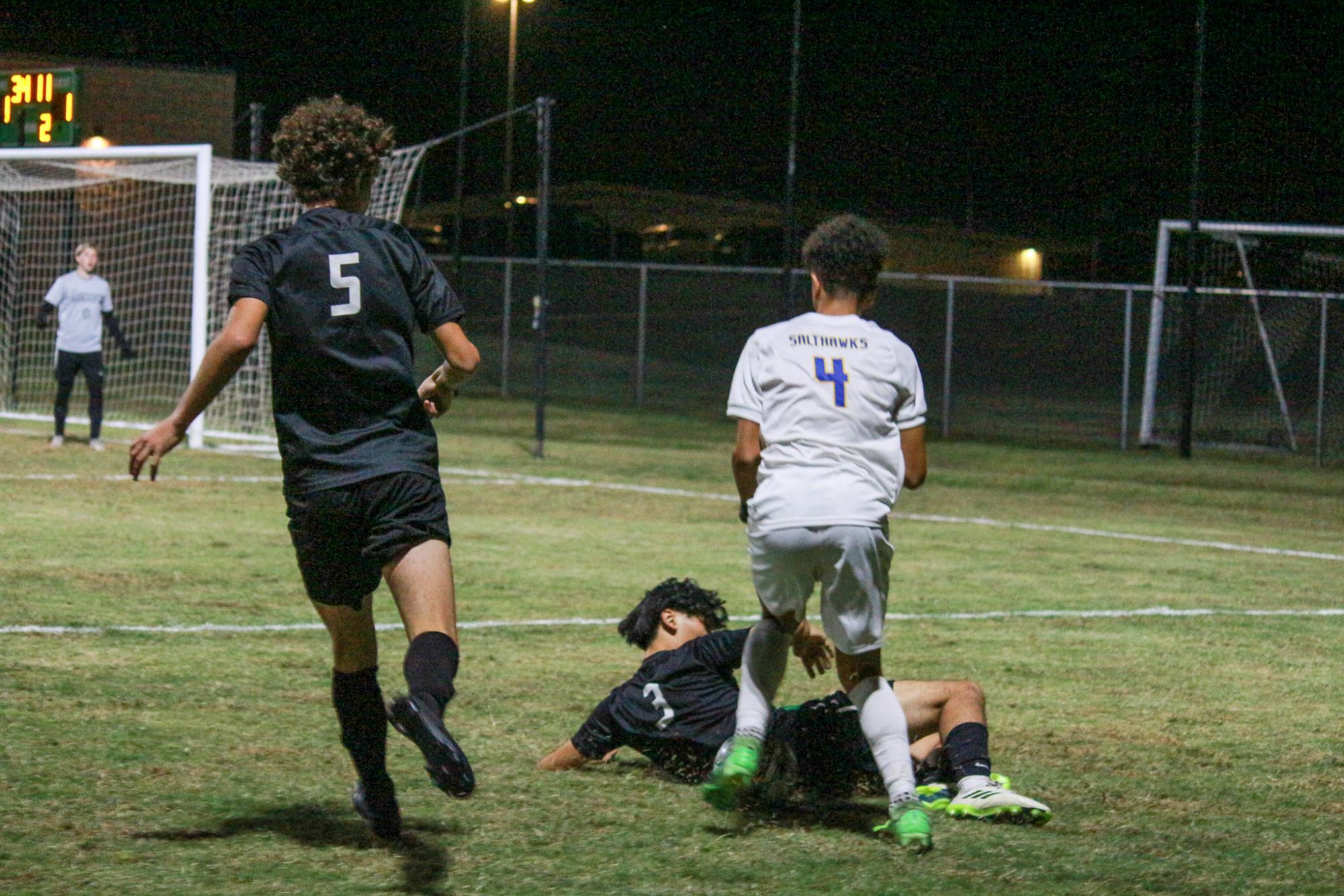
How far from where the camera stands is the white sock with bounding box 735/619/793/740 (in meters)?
4.98

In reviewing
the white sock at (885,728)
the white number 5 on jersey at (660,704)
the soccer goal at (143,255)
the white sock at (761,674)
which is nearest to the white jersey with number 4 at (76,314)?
the soccer goal at (143,255)

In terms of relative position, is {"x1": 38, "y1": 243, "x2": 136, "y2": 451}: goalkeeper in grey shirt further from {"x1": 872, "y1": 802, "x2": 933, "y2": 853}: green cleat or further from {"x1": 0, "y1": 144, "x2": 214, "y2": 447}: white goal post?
{"x1": 872, "y1": 802, "x2": 933, "y2": 853}: green cleat

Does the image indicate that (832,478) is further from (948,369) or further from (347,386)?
(948,369)

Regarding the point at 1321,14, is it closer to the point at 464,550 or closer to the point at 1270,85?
the point at 1270,85

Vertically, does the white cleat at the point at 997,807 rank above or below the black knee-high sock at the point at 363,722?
below

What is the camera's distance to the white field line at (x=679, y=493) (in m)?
13.4

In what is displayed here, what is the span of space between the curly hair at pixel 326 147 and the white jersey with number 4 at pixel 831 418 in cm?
118

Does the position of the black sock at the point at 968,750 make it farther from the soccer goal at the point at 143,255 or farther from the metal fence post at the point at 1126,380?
the metal fence post at the point at 1126,380

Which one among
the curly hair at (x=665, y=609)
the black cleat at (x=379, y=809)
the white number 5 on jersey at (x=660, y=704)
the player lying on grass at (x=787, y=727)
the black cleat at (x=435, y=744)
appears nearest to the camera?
the black cleat at (x=435, y=744)

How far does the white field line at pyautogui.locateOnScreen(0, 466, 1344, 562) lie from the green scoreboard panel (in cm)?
697

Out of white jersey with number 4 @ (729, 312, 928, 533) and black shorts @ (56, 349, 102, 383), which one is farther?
black shorts @ (56, 349, 102, 383)

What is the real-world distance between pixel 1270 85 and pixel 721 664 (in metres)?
36.9

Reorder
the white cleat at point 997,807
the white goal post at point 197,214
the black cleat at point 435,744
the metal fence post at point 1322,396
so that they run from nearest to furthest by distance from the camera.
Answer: the black cleat at point 435,744, the white cleat at point 997,807, the white goal post at point 197,214, the metal fence post at point 1322,396

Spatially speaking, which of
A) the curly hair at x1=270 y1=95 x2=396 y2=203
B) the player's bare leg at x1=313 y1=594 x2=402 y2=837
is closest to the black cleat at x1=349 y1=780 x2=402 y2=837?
the player's bare leg at x1=313 y1=594 x2=402 y2=837
